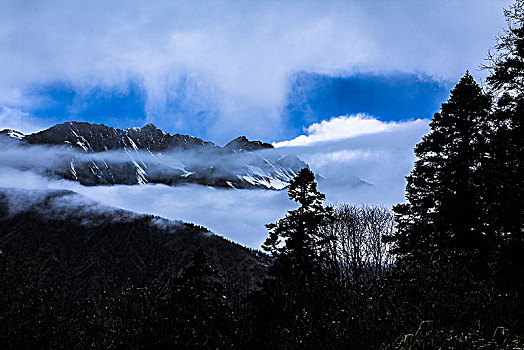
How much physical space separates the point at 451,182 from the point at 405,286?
6.67 meters

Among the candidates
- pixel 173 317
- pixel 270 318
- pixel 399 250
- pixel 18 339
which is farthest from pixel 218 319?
pixel 399 250

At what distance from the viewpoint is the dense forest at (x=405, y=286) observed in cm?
771

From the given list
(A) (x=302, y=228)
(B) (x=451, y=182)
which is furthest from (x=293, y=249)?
(B) (x=451, y=182)

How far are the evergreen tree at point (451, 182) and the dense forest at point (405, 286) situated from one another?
0.05 metres

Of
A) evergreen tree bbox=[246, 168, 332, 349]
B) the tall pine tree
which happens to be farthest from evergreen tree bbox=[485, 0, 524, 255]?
evergreen tree bbox=[246, 168, 332, 349]

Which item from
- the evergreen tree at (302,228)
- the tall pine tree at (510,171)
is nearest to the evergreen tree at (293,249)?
the evergreen tree at (302,228)

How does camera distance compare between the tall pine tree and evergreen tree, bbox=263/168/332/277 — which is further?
evergreen tree, bbox=263/168/332/277

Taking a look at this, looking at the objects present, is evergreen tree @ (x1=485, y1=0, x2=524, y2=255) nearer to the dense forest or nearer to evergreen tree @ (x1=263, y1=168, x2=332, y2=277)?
the dense forest

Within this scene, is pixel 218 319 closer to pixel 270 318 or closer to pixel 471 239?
pixel 270 318

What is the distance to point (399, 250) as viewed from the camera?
1733 centimetres

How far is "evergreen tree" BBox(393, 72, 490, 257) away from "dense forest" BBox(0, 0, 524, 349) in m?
0.05

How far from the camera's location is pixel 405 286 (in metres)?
11.3

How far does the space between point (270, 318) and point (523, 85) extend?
1371cm

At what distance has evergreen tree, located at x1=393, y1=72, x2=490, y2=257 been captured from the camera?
14.8 m
